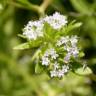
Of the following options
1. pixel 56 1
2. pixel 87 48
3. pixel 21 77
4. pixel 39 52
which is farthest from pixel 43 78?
pixel 39 52

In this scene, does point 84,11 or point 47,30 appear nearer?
point 47,30

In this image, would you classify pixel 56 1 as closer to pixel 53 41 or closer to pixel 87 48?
pixel 87 48

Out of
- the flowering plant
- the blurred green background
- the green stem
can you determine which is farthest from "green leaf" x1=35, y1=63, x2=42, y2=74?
the blurred green background

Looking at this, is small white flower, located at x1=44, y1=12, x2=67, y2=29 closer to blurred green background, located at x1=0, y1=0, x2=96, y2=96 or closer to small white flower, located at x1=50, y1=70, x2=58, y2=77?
small white flower, located at x1=50, y1=70, x2=58, y2=77

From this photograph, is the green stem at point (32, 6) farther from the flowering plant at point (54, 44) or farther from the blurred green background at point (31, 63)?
the flowering plant at point (54, 44)

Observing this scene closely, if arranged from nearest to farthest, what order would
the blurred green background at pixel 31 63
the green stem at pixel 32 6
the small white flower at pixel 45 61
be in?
the small white flower at pixel 45 61 < the green stem at pixel 32 6 < the blurred green background at pixel 31 63

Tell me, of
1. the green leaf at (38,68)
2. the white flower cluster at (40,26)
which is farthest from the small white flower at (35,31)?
the green leaf at (38,68)

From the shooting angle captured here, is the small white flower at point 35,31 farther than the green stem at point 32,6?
No
